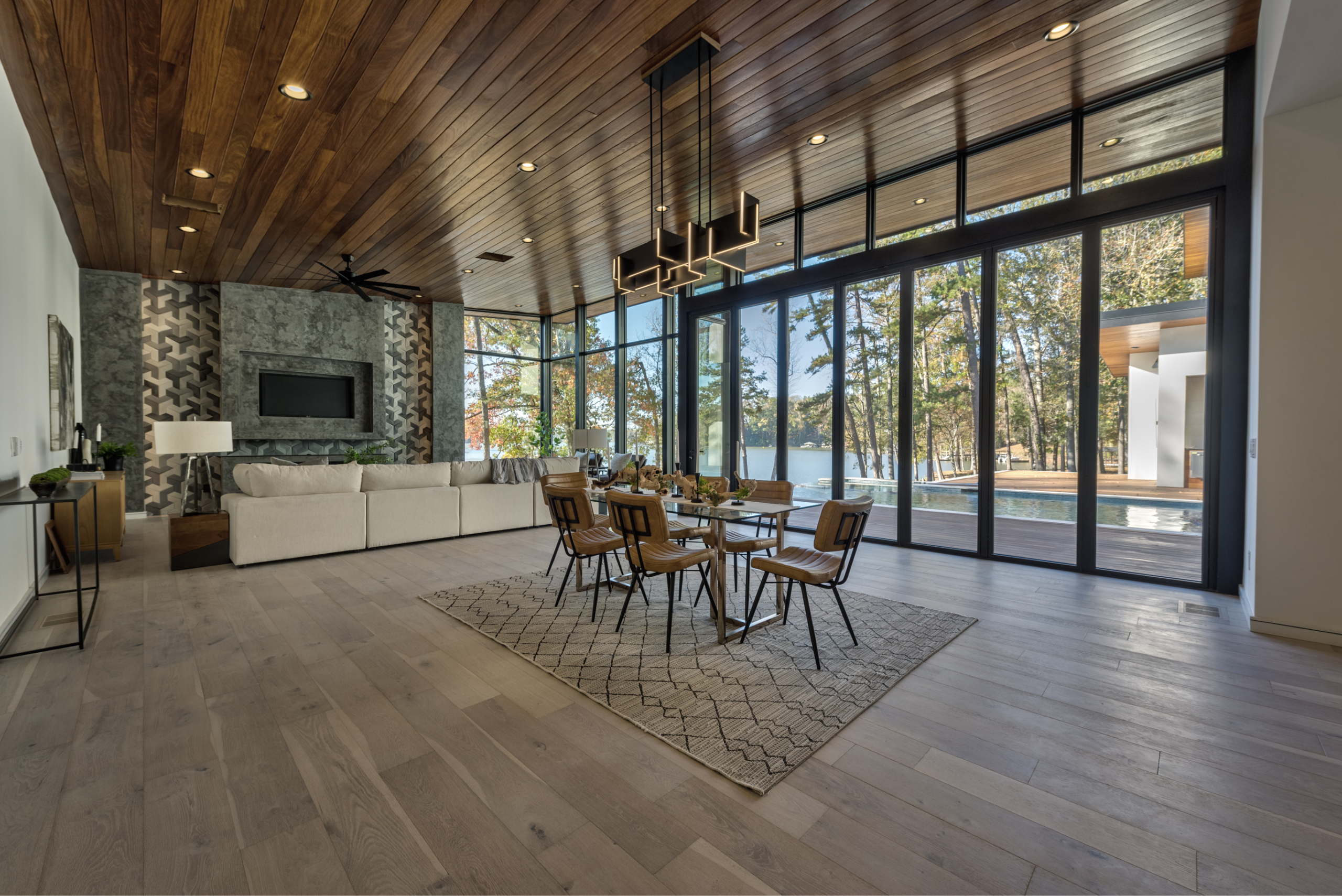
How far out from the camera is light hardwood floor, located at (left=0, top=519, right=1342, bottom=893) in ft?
4.86

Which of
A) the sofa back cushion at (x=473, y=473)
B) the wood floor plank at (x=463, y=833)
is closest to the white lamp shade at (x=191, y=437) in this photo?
the sofa back cushion at (x=473, y=473)

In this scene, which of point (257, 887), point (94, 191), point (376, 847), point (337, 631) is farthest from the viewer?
point (94, 191)

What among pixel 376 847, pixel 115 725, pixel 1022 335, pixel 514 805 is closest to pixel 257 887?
pixel 376 847

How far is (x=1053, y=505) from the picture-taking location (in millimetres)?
4688

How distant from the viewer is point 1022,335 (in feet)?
15.7

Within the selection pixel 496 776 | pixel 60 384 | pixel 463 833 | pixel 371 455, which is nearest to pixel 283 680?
pixel 496 776

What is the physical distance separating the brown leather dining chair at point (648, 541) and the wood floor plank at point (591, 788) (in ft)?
2.96

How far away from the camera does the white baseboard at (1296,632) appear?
306 centimetres

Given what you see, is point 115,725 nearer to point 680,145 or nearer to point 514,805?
point 514,805

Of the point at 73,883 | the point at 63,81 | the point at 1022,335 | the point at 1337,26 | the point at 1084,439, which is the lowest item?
the point at 73,883

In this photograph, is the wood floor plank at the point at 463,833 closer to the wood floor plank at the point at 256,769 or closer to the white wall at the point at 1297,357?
the wood floor plank at the point at 256,769

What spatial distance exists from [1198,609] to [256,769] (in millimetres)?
5085

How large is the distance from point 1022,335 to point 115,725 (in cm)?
614

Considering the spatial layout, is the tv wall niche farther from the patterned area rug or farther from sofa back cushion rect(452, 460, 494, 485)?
the patterned area rug
